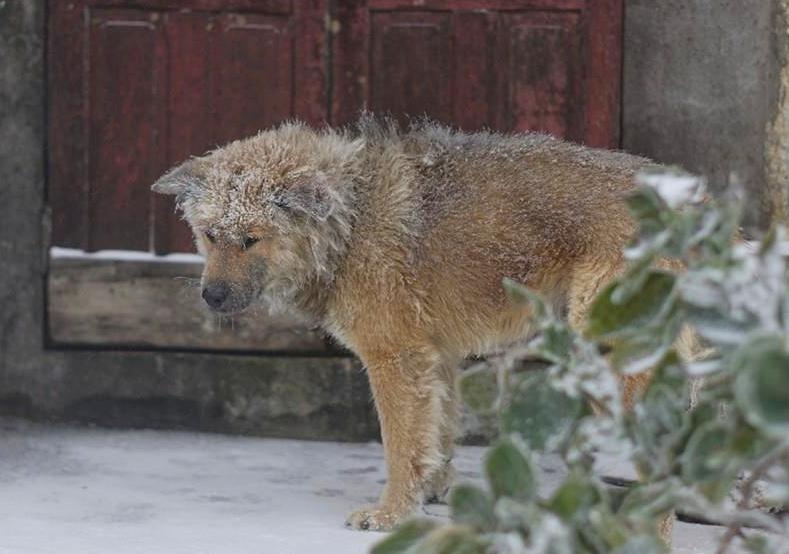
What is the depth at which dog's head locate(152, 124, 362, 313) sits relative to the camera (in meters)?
5.03

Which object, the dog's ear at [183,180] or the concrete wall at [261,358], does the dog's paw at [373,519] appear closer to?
the dog's ear at [183,180]

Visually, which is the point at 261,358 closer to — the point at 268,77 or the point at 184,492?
the point at 184,492

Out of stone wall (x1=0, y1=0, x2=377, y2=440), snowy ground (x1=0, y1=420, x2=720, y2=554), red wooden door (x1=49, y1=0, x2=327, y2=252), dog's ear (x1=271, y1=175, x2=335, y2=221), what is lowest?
snowy ground (x1=0, y1=420, x2=720, y2=554)

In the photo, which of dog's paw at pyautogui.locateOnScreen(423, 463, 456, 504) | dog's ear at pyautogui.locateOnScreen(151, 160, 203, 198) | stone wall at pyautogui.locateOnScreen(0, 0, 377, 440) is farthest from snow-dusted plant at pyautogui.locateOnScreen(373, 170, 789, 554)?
stone wall at pyautogui.locateOnScreen(0, 0, 377, 440)

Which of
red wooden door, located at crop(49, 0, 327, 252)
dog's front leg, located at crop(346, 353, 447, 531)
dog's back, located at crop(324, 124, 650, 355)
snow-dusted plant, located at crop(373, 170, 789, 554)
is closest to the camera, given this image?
snow-dusted plant, located at crop(373, 170, 789, 554)

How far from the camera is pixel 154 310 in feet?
22.0

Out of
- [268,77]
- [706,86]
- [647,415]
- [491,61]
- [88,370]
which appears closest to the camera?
[647,415]

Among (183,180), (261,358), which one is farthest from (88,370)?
(183,180)

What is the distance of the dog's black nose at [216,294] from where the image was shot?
5.00 meters

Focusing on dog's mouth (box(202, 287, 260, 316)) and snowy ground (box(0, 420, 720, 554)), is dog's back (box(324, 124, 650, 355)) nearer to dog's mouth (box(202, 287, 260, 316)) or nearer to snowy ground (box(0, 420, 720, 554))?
dog's mouth (box(202, 287, 260, 316))

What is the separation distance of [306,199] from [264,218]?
17cm

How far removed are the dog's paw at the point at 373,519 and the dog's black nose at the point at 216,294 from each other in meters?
0.91

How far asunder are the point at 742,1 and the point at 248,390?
9.45ft

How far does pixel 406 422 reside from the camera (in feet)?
17.0
